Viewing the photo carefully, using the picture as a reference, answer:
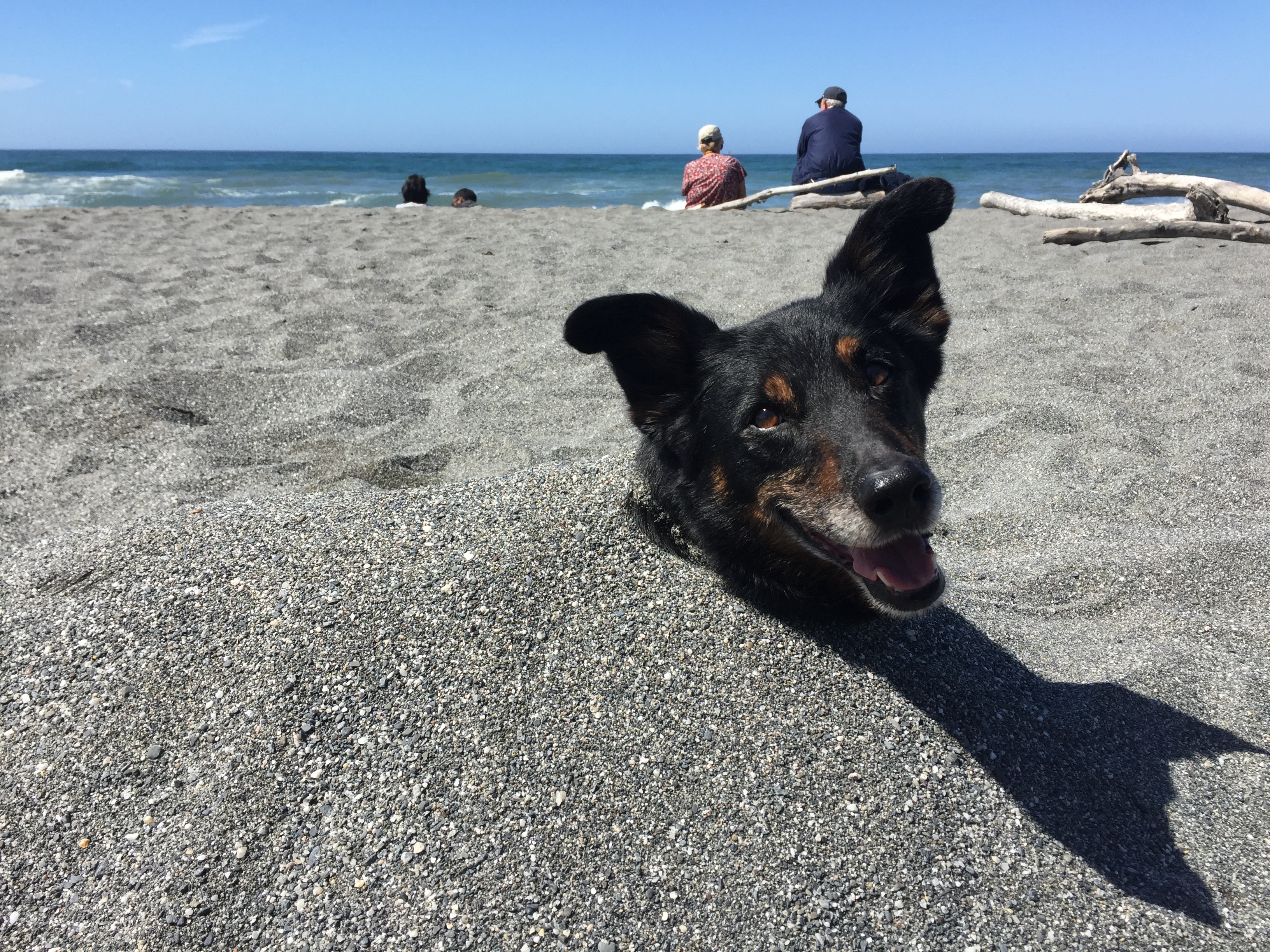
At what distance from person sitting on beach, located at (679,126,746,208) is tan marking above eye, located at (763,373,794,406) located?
449 inches

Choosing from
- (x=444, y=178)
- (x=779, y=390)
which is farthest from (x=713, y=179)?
(x=444, y=178)

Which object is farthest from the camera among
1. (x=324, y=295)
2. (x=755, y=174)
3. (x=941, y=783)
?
(x=755, y=174)

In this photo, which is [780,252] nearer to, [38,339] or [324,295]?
[324,295]

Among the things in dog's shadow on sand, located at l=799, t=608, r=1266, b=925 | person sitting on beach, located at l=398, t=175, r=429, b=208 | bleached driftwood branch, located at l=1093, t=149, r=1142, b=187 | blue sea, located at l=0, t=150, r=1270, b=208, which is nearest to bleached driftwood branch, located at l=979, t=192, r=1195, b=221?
bleached driftwood branch, located at l=1093, t=149, r=1142, b=187

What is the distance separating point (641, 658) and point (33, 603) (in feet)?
7.17

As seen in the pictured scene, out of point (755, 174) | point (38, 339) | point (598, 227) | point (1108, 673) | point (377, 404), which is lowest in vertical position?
point (1108, 673)

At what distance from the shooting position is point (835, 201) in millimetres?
12438

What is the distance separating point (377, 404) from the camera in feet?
16.2

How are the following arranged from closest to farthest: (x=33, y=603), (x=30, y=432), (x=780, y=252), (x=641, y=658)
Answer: (x=641, y=658)
(x=33, y=603)
(x=30, y=432)
(x=780, y=252)

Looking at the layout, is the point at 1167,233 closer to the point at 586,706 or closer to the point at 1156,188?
the point at 1156,188

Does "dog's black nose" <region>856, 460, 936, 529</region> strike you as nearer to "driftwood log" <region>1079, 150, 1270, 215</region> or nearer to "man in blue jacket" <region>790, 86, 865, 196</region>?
"driftwood log" <region>1079, 150, 1270, 215</region>

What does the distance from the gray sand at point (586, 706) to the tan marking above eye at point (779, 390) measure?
77cm

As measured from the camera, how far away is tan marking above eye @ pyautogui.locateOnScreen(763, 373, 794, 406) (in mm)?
2432

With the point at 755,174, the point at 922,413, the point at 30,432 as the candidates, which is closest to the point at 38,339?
the point at 30,432
